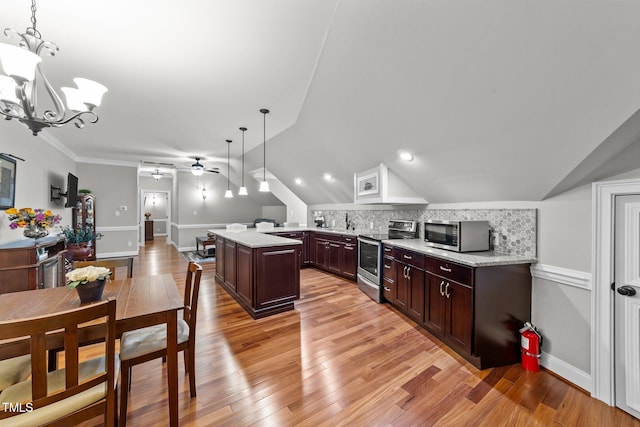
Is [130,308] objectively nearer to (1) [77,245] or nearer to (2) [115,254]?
(1) [77,245]

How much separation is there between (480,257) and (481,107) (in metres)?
1.32

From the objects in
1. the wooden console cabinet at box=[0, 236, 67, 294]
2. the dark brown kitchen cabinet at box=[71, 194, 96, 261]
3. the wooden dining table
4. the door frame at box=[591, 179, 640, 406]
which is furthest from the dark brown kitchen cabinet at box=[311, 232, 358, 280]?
the dark brown kitchen cabinet at box=[71, 194, 96, 261]

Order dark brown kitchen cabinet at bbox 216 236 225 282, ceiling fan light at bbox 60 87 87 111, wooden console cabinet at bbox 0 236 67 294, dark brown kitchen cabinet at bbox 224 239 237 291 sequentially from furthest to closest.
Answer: dark brown kitchen cabinet at bbox 216 236 225 282 → dark brown kitchen cabinet at bbox 224 239 237 291 → wooden console cabinet at bbox 0 236 67 294 → ceiling fan light at bbox 60 87 87 111

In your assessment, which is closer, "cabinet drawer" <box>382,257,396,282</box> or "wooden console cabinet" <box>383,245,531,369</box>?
"wooden console cabinet" <box>383,245,531,369</box>

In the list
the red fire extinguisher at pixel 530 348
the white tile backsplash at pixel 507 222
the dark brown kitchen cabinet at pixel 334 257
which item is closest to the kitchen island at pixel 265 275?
the dark brown kitchen cabinet at pixel 334 257

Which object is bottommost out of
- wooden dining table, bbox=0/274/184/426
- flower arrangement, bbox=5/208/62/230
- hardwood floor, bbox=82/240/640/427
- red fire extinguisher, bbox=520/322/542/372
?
hardwood floor, bbox=82/240/640/427

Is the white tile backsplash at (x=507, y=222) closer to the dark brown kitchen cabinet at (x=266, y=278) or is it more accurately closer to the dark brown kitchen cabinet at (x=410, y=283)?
the dark brown kitchen cabinet at (x=410, y=283)

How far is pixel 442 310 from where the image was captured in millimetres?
2604

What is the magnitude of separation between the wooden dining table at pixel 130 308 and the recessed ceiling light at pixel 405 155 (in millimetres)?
2792

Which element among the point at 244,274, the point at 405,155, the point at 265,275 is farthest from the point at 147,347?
the point at 405,155

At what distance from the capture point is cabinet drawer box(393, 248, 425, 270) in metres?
2.95

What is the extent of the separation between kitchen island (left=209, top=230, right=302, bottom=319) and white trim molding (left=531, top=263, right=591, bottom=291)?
2539 millimetres

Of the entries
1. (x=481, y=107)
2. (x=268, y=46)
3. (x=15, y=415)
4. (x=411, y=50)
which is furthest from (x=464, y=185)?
→ (x=15, y=415)

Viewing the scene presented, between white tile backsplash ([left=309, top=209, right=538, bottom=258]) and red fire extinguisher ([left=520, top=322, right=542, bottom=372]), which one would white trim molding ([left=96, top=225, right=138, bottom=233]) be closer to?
white tile backsplash ([left=309, top=209, right=538, bottom=258])
